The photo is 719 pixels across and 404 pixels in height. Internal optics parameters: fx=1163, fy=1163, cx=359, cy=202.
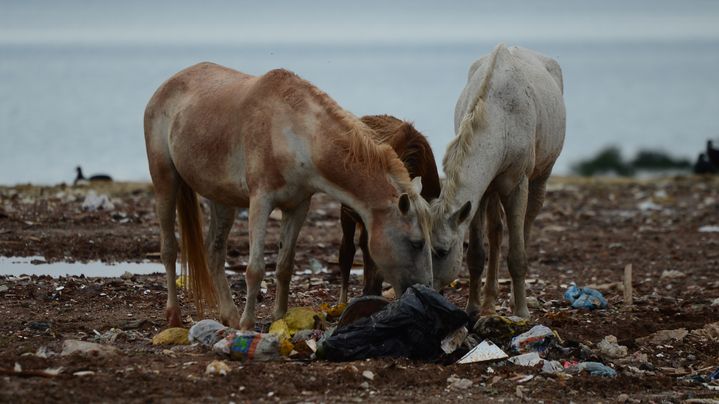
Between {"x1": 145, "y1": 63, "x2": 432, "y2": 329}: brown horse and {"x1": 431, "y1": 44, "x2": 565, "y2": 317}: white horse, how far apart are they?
0.46 metres

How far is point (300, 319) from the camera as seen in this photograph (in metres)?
8.44

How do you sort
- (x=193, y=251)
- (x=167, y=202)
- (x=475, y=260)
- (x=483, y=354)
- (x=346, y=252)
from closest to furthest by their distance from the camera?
(x=483, y=354) < (x=167, y=202) < (x=193, y=251) < (x=475, y=260) < (x=346, y=252)

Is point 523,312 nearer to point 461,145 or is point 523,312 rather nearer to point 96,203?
point 461,145

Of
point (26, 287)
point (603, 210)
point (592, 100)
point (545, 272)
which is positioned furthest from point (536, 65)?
point (592, 100)

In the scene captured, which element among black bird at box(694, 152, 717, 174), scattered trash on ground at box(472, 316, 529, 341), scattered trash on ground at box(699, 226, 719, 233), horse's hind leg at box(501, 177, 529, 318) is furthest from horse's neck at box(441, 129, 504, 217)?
black bird at box(694, 152, 717, 174)

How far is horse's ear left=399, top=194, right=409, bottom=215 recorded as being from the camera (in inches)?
303

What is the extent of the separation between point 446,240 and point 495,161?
93cm

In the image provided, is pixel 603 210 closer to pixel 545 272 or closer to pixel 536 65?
pixel 545 272

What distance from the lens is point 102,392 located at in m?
6.40

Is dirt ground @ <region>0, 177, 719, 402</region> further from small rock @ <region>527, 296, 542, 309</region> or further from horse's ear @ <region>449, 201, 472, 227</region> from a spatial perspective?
horse's ear @ <region>449, 201, 472, 227</region>

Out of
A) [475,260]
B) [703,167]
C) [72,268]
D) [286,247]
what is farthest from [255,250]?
[703,167]

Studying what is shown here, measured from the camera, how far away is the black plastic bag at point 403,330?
7508 mm

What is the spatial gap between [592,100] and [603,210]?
93642 millimetres

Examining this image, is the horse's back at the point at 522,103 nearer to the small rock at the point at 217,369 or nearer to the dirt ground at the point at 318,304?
the dirt ground at the point at 318,304
